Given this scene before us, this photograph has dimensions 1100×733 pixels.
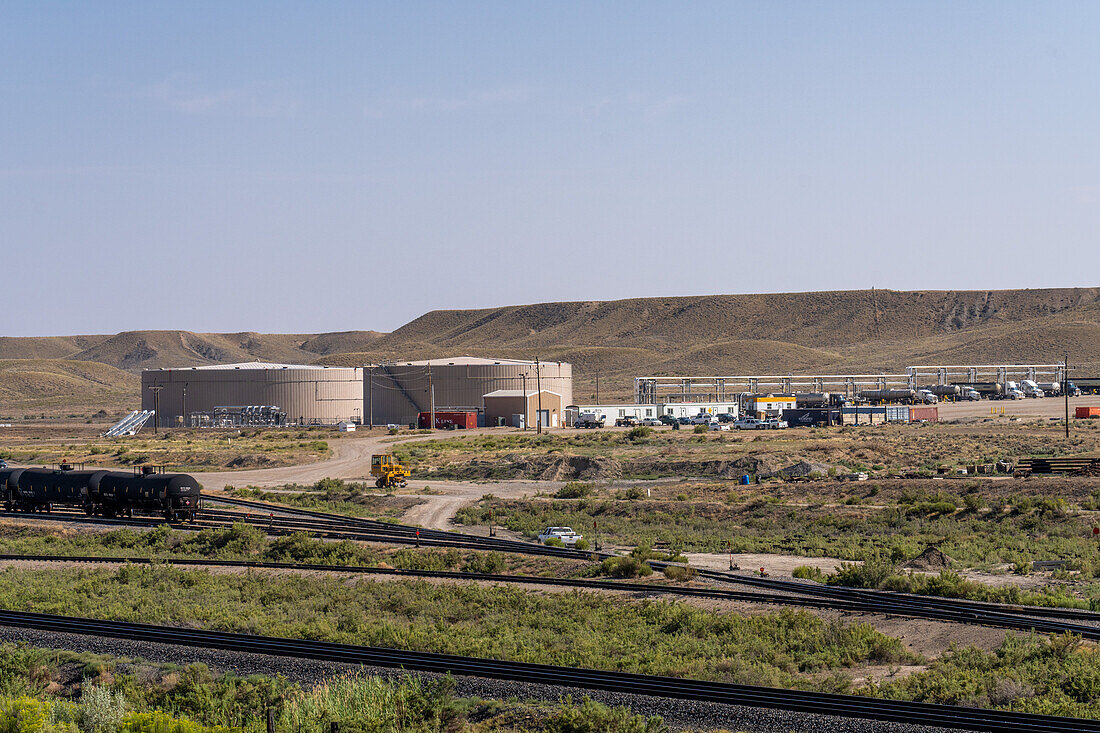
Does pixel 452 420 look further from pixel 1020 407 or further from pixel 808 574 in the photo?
pixel 808 574

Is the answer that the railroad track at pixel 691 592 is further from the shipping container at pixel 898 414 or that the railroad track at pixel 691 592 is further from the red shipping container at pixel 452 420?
the shipping container at pixel 898 414

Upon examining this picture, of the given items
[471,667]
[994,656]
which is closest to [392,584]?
[471,667]

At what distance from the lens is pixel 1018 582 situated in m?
30.4

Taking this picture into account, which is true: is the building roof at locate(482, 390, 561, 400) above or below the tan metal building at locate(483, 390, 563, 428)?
above

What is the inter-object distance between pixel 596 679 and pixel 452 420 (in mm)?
92575

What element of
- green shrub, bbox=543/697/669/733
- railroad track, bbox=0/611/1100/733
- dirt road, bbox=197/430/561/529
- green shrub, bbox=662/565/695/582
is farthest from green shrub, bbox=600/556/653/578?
dirt road, bbox=197/430/561/529

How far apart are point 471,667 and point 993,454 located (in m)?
57.6

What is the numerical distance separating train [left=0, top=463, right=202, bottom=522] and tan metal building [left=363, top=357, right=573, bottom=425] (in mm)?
64325

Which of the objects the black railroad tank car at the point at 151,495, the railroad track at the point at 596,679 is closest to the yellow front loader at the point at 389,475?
the black railroad tank car at the point at 151,495

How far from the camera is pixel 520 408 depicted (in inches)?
4296

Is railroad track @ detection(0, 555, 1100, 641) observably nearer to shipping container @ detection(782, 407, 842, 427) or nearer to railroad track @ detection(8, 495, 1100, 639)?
railroad track @ detection(8, 495, 1100, 639)

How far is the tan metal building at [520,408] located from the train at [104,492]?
59.3 metres

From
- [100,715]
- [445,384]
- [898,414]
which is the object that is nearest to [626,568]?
[100,715]

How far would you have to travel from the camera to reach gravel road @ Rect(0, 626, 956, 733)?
15852 millimetres
